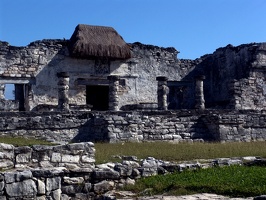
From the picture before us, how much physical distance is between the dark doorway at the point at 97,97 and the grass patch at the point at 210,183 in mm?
17084

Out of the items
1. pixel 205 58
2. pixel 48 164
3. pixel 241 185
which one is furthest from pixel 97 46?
pixel 241 185

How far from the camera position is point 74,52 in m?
22.0

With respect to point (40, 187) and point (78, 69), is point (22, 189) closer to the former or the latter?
point (40, 187)

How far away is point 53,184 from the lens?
22.5 feet

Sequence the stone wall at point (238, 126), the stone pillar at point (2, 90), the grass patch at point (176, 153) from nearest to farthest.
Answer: the grass patch at point (176, 153), the stone wall at point (238, 126), the stone pillar at point (2, 90)

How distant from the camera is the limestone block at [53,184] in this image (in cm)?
680

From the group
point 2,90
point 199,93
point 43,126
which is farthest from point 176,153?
point 2,90

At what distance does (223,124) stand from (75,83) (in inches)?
386

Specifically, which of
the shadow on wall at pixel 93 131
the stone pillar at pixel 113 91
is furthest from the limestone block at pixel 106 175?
the stone pillar at pixel 113 91

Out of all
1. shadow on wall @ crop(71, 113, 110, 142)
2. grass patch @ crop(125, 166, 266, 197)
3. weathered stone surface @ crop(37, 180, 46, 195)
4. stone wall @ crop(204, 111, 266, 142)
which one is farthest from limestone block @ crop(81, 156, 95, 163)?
stone wall @ crop(204, 111, 266, 142)

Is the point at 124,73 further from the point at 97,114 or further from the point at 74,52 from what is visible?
the point at 97,114

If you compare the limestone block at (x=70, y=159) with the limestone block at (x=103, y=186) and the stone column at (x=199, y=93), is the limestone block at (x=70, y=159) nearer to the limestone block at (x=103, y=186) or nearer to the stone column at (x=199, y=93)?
the limestone block at (x=103, y=186)

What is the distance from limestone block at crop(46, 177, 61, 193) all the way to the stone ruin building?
7.34 m

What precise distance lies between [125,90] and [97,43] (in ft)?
10.1
